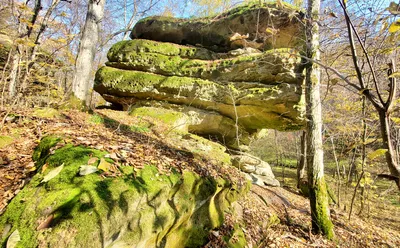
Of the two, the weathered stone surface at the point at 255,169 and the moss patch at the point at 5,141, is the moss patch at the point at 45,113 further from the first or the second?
the weathered stone surface at the point at 255,169

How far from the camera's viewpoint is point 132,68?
9.44 metres

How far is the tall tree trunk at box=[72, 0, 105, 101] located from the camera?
19.2 ft

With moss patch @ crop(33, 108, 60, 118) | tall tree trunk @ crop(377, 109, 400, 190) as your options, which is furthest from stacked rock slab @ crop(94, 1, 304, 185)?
tall tree trunk @ crop(377, 109, 400, 190)

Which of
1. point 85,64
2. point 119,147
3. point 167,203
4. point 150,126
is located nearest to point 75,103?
point 85,64

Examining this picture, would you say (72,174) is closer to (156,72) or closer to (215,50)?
(156,72)

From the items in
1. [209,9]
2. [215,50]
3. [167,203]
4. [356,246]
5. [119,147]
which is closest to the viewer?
[167,203]

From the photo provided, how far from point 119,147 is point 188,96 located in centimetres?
576

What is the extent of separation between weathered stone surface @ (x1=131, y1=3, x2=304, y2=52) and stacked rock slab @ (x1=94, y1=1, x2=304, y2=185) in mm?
38

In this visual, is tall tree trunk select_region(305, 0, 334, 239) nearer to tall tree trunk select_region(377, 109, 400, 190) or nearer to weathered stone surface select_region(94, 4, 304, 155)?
weathered stone surface select_region(94, 4, 304, 155)

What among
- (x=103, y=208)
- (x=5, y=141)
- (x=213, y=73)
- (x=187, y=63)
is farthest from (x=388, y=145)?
(x=187, y=63)

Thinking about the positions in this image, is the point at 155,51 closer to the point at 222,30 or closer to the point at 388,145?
the point at 222,30

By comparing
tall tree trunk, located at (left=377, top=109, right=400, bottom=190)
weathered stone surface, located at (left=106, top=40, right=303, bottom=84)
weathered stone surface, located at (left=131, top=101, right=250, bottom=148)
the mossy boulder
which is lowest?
the mossy boulder

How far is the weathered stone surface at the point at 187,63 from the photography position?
7.94 meters

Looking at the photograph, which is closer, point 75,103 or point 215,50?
point 75,103
